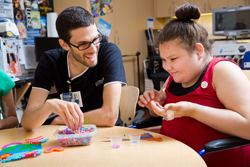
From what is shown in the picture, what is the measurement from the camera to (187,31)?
1243 millimetres

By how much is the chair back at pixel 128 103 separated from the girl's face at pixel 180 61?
715 mm

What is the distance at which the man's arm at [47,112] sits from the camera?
106 cm

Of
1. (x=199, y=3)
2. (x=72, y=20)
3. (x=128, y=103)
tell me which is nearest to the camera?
(x=72, y=20)

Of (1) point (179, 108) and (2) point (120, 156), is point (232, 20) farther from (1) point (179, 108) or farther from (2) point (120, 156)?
(2) point (120, 156)

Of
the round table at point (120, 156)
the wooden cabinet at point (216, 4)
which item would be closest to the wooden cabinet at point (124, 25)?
the wooden cabinet at point (216, 4)

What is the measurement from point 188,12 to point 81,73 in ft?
2.54

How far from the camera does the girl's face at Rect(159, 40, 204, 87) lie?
1.22 meters

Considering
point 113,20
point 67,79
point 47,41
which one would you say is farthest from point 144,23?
point 67,79

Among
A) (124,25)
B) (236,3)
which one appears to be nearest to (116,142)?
(124,25)

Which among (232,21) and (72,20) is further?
(232,21)

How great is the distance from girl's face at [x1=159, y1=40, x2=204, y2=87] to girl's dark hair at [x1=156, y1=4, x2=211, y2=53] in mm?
25

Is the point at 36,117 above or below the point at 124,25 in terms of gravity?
below

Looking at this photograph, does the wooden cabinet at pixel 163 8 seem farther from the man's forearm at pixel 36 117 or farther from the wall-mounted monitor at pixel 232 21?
the man's forearm at pixel 36 117

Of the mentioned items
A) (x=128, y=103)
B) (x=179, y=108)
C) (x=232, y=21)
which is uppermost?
(x=232, y=21)
